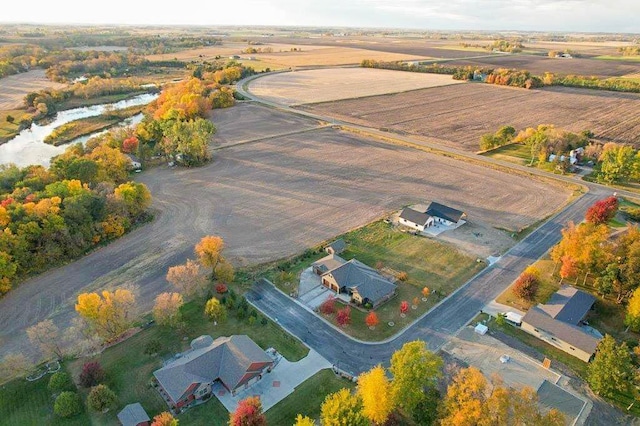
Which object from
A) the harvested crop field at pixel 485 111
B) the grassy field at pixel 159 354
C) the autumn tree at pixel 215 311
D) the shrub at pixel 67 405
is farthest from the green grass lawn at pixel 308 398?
the harvested crop field at pixel 485 111

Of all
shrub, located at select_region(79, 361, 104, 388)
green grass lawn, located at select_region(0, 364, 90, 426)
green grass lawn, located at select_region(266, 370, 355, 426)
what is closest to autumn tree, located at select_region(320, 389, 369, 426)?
green grass lawn, located at select_region(266, 370, 355, 426)

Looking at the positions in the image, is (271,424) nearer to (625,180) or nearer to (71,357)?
(71,357)

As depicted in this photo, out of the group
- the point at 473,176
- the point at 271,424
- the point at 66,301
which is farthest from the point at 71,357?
the point at 473,176

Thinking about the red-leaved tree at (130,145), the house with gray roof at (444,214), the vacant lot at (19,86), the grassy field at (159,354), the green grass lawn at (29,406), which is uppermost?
the vacant lot at (19,86)

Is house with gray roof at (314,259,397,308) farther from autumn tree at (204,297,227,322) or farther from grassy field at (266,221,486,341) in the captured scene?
autumn tree at (204,297,227,322)

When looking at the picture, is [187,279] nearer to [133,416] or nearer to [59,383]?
[59,383]

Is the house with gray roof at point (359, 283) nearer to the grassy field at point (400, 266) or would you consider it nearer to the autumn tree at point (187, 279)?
the grassy field at point (400, 266)

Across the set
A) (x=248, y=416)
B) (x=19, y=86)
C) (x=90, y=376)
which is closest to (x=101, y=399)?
(x=90, y=376)
